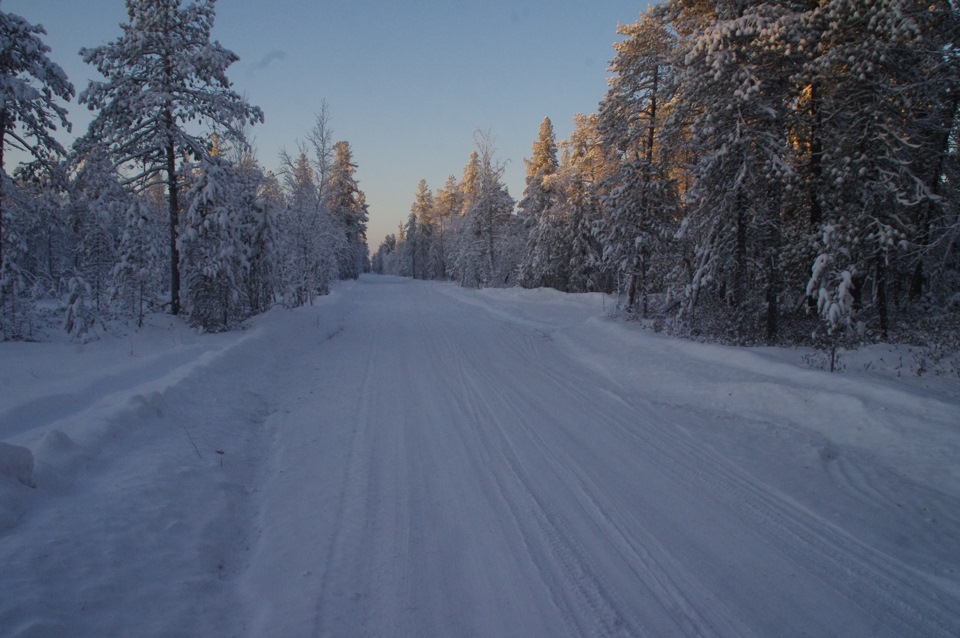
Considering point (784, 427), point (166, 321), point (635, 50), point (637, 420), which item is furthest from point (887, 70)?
point (166, 321)

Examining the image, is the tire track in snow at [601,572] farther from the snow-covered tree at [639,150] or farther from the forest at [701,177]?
the snow-covered tree at [639,150]

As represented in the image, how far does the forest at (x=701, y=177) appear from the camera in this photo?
10633 millimetres

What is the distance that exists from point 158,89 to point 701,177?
1655cm

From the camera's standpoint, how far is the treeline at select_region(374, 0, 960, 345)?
10.4 m

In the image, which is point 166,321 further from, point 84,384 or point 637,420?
→ point 637,420

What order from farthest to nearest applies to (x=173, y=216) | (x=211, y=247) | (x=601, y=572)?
(x=173, y=216) < (x=211, y=247) < (x=601, y=572)

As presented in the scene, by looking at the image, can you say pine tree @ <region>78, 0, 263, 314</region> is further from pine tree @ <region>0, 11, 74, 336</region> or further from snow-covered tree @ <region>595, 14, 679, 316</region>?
snow-covered tree @ <region>595, 14, 679, 316</region>

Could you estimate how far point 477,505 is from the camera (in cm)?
489

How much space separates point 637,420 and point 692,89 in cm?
968

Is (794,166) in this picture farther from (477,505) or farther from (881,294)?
(477,505)

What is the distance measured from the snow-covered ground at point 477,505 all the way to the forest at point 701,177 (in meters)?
4.42

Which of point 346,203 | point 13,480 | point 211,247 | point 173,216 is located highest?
point 346,203

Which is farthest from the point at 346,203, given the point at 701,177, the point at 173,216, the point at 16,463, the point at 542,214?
the point at 16,463

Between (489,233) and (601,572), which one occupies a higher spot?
(489,233)
